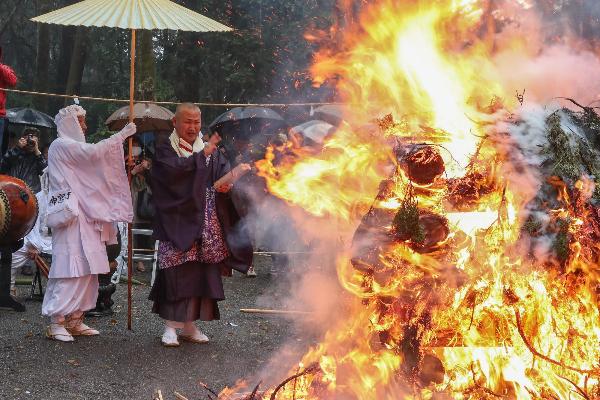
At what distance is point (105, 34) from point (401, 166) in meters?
20.4

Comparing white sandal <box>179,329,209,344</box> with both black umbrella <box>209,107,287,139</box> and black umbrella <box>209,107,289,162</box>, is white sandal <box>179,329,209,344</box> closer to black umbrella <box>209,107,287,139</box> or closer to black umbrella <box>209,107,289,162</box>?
black umbrella <box>209,107,289,162</box>

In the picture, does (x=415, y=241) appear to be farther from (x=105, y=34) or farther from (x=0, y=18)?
(x=0, y=18)

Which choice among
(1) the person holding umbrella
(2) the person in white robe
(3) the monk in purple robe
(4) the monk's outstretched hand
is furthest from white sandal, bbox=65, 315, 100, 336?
(1) the person holding umbrella

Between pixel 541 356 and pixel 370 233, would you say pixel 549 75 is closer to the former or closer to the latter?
pixel 370 233

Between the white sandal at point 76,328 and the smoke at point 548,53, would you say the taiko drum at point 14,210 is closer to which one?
the white sandal at point 76,328

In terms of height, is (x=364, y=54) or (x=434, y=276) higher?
(x=364, y=54)

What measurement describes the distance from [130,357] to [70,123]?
2395 millimetres

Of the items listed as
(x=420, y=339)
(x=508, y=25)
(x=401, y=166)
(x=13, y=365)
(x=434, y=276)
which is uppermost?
(x=508, y=25)

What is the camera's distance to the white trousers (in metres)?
7.05

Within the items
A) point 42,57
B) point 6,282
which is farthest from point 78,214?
point 42,57

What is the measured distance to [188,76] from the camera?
1958 cm

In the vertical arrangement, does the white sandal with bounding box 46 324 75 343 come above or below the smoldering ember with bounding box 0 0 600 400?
below

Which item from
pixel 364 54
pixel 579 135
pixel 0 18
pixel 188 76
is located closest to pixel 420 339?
pixel 579 135

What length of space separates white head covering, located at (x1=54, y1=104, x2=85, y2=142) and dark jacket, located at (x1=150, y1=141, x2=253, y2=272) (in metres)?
0.89
